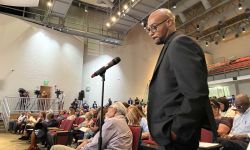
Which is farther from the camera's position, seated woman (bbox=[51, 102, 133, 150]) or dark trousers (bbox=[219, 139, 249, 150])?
dark trousers (bbox=[219, 139, 249, 150])

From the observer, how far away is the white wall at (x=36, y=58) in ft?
36.2

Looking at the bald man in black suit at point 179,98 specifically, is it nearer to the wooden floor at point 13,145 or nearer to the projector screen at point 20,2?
the wooden floor at point 13,145

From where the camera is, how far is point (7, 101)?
1061 cm

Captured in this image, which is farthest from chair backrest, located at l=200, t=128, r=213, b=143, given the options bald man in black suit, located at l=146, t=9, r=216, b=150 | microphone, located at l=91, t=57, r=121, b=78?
bald man in black suit, located at l=146, t=9, r=216, b=150

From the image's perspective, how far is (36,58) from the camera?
1196 cm

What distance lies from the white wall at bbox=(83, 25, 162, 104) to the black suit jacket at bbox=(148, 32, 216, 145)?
492 inches

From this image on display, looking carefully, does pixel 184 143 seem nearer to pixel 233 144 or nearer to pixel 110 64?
pixel 110 64

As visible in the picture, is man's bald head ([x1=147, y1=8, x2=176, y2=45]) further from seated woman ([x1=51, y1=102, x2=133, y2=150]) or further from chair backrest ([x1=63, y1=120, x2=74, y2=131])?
chair backrest ([x1=63, y1=120, x2=74, y2=131])

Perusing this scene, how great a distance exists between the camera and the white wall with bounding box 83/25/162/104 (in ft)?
45.2

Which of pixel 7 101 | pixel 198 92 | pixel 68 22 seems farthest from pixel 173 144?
pixel 68 22

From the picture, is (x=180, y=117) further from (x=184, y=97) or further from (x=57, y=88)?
(x=57, y=88)

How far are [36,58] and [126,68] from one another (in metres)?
5.51

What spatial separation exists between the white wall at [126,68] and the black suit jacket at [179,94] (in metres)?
12.5

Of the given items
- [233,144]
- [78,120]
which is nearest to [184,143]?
[233,144]
